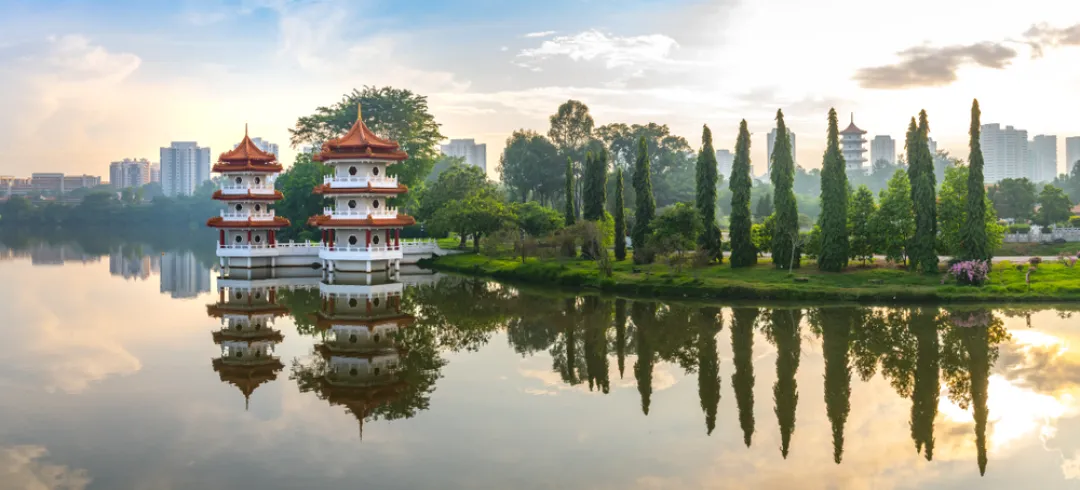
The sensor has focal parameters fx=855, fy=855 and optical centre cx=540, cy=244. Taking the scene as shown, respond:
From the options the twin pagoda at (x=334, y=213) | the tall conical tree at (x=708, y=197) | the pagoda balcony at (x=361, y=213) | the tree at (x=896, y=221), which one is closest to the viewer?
the tree at (x=896, y=221)

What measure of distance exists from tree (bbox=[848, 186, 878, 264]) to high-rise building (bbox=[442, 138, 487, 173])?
4596 inches

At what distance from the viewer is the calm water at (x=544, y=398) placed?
13.9 metres

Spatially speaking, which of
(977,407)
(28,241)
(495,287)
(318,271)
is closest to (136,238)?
(28,241)

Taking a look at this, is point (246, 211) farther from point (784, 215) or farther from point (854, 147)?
point (854, 147)

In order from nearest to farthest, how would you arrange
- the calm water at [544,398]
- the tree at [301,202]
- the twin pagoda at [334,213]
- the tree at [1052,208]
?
the calm water at [544,398]
the twin pagoda at [334,213]
the tree at [1052,208]
the tree at [301,202]

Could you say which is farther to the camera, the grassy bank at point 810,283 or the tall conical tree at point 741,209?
the tall conical tree at point 741,209

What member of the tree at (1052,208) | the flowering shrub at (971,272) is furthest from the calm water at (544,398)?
the tree at (1052,208)

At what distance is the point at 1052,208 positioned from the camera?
53.2 metres

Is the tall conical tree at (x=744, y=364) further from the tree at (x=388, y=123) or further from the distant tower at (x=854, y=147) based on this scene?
the distant tower at (x=854, y=147)

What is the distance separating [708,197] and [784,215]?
4.92 meters

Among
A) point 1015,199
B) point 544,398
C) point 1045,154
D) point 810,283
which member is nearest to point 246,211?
point 810,283

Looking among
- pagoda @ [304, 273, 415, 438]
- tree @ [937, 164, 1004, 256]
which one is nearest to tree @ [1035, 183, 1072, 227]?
tree @ [937, 164, 1004, 256]

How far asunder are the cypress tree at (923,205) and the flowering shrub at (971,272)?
231 cm

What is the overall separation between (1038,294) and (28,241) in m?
84.5
